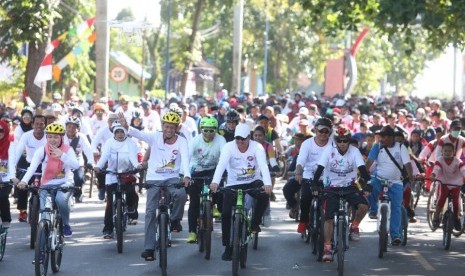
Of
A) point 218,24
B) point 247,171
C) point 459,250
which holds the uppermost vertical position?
point 218,24

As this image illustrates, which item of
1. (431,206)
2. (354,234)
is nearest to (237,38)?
(431,206)

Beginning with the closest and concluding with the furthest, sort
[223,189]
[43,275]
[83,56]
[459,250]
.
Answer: [43,275] → [223,189] → [459,250] → [83,56]

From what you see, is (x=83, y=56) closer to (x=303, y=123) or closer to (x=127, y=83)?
(x=303, y=123)

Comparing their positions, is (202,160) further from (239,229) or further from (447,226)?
(447,226)

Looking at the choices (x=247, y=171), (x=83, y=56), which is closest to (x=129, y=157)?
(x=247, y=171)

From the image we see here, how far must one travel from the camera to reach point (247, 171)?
49.6 feet

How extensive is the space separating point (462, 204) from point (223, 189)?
17.8ft

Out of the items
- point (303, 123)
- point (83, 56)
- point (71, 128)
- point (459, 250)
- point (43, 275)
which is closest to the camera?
point (43, 275)

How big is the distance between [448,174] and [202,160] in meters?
4.10

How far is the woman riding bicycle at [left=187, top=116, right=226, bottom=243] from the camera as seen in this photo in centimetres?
1672

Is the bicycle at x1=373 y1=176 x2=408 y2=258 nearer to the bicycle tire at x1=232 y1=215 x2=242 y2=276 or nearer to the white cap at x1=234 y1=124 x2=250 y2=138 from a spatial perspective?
the white cap at x1=234 y1=124 x2=250 y2=138

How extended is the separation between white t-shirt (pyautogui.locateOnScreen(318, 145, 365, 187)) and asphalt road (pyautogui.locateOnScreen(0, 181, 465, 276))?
106cm

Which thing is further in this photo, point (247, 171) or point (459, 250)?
point (459, 250)

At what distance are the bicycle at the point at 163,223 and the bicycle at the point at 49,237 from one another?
1036 mm
